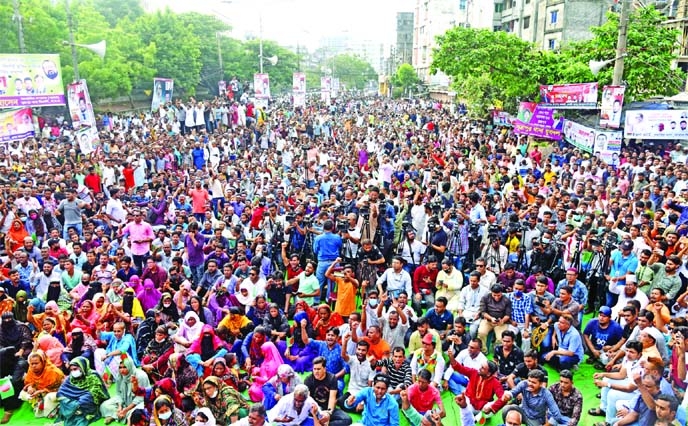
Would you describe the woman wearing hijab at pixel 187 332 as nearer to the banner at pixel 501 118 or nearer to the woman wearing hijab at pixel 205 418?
the woman wearing hijab at pixel 205 418

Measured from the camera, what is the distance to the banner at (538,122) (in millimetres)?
17922

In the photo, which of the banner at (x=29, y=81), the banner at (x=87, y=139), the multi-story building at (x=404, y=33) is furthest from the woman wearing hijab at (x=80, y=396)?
the multi-story building at (x=404, y=33)

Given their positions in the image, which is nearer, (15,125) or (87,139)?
(87,139)

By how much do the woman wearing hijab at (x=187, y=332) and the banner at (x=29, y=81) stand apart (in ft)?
35.4

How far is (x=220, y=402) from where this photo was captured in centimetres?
598

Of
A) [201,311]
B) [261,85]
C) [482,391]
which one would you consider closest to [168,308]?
[201,311]

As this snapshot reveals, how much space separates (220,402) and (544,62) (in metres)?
19.1

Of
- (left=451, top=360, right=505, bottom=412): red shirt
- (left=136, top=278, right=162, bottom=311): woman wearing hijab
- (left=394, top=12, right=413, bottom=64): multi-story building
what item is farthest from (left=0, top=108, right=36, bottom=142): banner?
(left=394, top=12, right=413, bottom=64): multi-story building

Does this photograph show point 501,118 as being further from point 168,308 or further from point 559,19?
point 168,308

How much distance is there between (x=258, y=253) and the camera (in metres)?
8.64

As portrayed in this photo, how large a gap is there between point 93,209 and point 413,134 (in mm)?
13960

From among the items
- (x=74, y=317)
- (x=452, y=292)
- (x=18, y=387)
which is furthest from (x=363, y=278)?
(x=18, y=387)

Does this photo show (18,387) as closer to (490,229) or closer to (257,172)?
(490,229)

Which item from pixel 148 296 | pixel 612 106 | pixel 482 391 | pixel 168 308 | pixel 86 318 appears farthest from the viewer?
pixel 612 106
